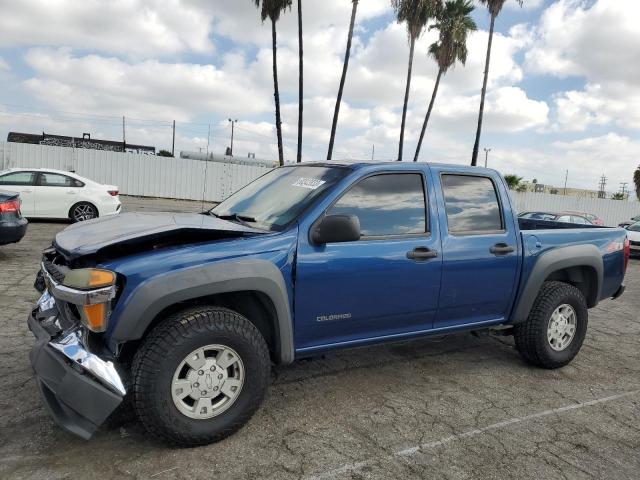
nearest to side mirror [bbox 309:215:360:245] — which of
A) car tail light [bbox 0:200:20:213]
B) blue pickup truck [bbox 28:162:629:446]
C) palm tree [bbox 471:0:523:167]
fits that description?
blue pickup truck [bbox 28:162:629:446]

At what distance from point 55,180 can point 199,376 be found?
35.5ft

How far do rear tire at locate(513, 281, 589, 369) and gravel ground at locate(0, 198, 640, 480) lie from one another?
16 cm

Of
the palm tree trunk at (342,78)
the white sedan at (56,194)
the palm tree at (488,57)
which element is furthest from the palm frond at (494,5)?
the white sedan at (56,194)

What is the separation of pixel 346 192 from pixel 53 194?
34.8 feet

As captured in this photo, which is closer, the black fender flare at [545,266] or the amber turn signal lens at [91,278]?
the amber turn signal lens at [91,278]

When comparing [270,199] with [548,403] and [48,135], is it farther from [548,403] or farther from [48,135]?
[48,135]

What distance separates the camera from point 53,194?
38.8 feet

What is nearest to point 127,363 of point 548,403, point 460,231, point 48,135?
point 460,231

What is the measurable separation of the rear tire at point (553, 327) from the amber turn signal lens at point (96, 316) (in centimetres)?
338

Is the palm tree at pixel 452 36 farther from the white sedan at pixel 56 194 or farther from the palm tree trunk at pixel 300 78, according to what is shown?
the white sedan at pixel 56 194

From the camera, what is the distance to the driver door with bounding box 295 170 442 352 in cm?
320

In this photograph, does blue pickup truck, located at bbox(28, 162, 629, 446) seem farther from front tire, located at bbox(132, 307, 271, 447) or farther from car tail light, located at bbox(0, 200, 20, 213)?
car tail light, located at bbox(0, 200, 20, 213)

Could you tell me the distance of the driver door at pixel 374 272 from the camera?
3197 millimetres

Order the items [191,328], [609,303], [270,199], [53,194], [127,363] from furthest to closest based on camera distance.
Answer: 1. [53,194]
2. [609,303]
3. [270,199]
4. [127,363]
5. [191,328]
